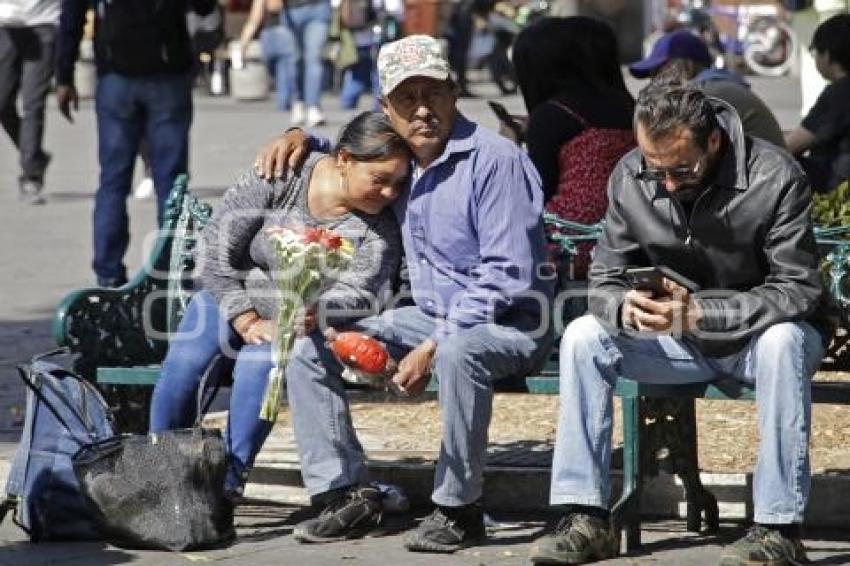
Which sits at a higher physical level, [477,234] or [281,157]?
[281,157]

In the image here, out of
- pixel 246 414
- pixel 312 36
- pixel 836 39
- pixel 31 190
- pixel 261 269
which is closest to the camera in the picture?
pixel 246 414

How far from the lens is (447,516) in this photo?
20.6 ft

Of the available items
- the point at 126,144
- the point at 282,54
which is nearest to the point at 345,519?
the point at 126,144

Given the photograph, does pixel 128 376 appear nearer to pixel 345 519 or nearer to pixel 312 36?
pixel 345 519

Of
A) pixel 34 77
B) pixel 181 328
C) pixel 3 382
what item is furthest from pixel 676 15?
pixel 181 328

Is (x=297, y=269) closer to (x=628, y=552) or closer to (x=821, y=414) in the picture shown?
(x=628, y=552)

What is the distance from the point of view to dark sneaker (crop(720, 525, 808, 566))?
19.1ft

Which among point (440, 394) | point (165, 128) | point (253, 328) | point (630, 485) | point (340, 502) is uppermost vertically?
point (165, 128)

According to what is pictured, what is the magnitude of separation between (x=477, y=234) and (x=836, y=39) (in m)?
3.35

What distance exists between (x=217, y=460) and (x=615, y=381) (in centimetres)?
112

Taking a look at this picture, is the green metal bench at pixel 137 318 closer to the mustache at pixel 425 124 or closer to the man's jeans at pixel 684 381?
the mustache at pixel 425 124

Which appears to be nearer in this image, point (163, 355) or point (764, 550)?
point (764, 550)

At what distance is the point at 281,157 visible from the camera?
22.0ft

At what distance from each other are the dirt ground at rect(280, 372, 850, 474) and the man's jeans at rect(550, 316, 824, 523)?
0.76 metres
